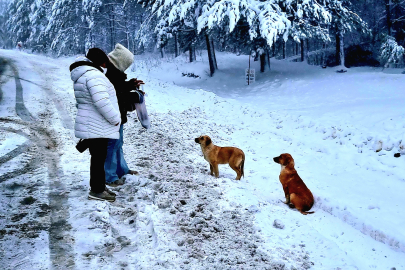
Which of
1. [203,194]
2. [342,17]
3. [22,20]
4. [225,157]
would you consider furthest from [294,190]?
[22,20]

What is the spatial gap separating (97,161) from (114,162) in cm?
76

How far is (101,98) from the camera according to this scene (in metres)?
3.58

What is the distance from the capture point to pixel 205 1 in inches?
664

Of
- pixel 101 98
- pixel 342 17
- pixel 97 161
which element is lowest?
pixel 97 161

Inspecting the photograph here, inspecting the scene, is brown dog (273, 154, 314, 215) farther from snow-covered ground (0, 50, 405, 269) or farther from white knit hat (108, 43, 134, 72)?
white knit hat (108, 43, 134, 72)

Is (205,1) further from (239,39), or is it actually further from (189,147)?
(189,147)

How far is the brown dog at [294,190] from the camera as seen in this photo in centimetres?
493

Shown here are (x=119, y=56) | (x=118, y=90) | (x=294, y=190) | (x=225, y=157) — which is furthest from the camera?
(x=225, y=157)

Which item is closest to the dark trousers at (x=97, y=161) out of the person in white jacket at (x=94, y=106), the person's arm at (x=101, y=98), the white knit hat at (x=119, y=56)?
the person in white jacket at (x=94, y=106)

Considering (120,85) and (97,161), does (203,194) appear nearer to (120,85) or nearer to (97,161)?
(97,161)

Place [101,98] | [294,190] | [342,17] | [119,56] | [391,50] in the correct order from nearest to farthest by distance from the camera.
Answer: [101,98] < [119,56] < [294,190] < [342,17] < [391,50]

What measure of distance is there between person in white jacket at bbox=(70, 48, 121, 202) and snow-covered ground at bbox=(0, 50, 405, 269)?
0.84 m

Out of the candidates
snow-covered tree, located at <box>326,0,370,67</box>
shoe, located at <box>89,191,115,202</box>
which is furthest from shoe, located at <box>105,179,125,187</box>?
snow-covered tree, located at <box>326,0,370,67</box>

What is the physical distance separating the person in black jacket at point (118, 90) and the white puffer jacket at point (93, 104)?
0.55 metres
